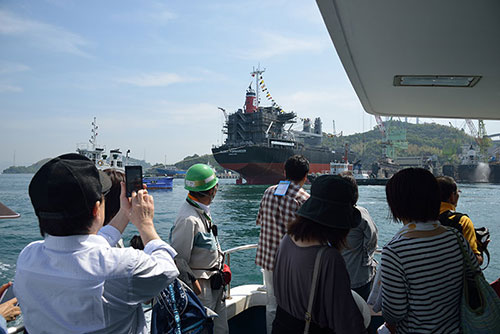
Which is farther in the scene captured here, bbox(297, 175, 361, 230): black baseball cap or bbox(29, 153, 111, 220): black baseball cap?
bbox(297, 175, 361, 230): black baseball cap

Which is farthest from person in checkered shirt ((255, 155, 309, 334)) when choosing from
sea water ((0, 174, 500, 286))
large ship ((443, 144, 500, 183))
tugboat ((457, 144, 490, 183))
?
tugboat ((457, 144, 490, 183))

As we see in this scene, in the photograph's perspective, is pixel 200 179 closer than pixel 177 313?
No

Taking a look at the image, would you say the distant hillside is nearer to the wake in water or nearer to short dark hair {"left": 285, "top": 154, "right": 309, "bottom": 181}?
the wake in water

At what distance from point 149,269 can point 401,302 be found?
97cm

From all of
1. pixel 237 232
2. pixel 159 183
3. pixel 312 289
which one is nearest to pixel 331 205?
pixel 312 289

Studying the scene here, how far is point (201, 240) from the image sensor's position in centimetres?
196

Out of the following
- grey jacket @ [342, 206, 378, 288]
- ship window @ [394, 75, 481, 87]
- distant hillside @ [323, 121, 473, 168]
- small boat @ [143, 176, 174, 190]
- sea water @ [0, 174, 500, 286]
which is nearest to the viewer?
grey jacket @ [342, 206, 378, 288]

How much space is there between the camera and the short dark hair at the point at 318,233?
1247 millimetres

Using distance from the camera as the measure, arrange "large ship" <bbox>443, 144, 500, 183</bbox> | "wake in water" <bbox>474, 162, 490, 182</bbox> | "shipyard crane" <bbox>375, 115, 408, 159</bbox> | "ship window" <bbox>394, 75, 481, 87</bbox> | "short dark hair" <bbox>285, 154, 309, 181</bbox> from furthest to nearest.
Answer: "shipyard crane" <bbox>375, 115, 408, 159</bbox>
"wake in water" <bbox>474, 162, 490, 182</bbox>
"large ship" <bbox>443, 144, 500, 183</bbox>
"short dark hair" <bbox>285, 154, 309, 181</bbox>
"ship window" <bbox>394, 75, 481, 87</bbox>

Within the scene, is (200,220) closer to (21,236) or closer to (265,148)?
(21,236)

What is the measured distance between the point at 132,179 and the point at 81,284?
510 mm

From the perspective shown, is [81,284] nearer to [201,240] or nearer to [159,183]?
[201,240]

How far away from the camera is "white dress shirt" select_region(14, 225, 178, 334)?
101 centimetres

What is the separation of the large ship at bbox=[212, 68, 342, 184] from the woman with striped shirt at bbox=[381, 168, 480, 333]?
38.6m
